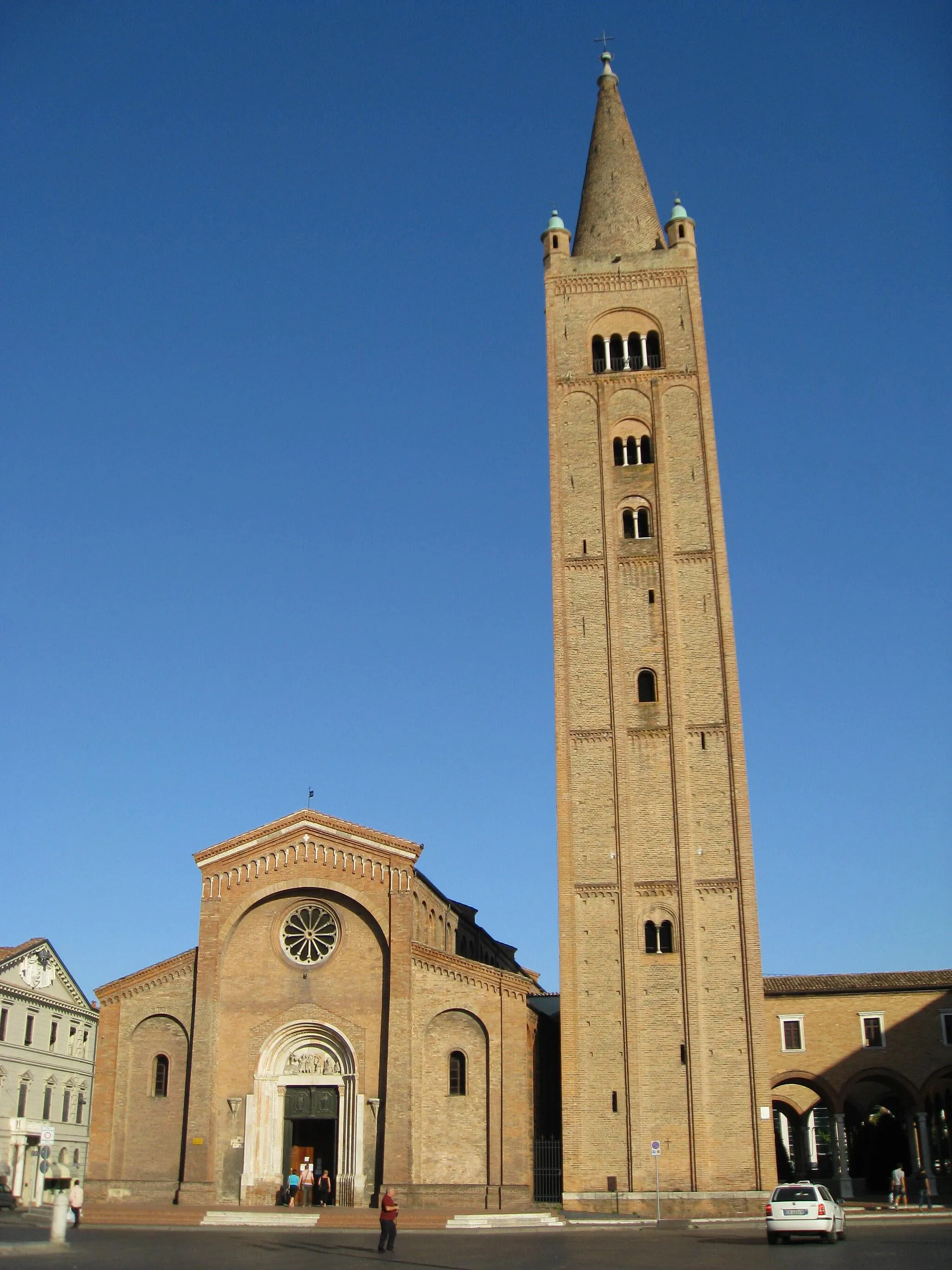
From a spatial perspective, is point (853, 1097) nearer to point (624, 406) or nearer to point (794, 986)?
point (794, 986)

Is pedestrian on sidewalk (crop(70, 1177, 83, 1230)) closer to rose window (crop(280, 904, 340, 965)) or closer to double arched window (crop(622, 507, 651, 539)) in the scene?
rose window (crop(280, 904, 340, 965))

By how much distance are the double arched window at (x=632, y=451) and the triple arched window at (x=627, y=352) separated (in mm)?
2563

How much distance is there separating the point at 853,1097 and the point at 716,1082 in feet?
59.1

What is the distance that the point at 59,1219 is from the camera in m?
19.8

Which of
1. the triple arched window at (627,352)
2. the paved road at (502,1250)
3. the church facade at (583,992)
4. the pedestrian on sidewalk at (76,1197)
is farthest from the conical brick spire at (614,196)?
the pedestrian on sidewalk at (76,1197)

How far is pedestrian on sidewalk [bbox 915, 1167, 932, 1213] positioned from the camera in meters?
32.6

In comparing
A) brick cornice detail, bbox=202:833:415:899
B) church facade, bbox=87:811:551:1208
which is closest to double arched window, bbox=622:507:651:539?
church facade, bbox=87:811:551:1208

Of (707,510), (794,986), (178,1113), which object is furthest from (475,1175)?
(707,510)

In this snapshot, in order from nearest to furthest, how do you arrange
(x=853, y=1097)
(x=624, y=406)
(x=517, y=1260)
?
(x=517, y=1260) < (x=624, y=406) < (x=853, y=1097)

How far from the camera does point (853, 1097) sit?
4481cm

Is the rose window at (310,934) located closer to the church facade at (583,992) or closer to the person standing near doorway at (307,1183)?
the church facade at (583,992)

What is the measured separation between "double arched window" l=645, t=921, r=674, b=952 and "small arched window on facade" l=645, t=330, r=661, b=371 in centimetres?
1760

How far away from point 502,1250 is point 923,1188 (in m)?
21.7

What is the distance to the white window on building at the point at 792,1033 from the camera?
38.2 meters
